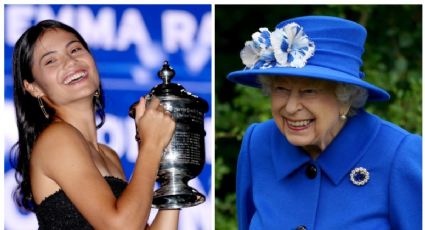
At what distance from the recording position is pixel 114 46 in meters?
3.97

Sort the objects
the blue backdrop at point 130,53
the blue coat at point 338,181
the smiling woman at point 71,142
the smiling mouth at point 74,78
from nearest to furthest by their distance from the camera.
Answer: the smiling woman at point 71,142
the smiling mouth at point 74,78
the blue coat at point 338,181
the blue backdrop at point 130,53

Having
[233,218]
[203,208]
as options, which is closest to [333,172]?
[203,208]

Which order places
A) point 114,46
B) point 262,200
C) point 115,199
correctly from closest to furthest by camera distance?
point 115,199 → point 262,200 → point 114,46

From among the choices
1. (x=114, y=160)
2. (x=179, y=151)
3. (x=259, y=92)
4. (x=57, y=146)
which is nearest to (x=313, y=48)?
(x=179, y=151)

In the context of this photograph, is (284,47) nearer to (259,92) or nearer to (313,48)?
(313,48)

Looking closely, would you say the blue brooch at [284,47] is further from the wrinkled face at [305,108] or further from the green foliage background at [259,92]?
the green foliage background at [259,92]

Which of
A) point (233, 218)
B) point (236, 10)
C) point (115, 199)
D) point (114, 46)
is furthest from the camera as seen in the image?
point (236, 10)

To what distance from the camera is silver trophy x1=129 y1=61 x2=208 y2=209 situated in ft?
10.5

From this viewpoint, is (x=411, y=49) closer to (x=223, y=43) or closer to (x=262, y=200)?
(x=223, y=43)

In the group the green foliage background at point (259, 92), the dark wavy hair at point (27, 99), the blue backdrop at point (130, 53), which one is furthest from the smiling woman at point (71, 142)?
the green foliage background at point (259, 92)

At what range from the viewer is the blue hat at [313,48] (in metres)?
3.31

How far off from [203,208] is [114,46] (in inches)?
29.8

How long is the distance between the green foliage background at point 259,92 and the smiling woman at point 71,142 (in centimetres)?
205

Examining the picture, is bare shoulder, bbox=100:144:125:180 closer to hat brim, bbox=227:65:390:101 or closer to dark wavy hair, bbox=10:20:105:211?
dark wavy hair, bbox=10:20:105:211
